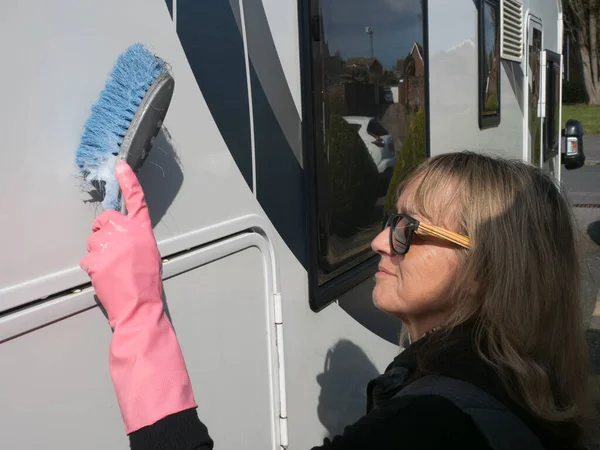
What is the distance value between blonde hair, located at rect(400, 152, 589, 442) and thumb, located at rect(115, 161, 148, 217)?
0.62 m

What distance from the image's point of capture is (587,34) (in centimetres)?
2522

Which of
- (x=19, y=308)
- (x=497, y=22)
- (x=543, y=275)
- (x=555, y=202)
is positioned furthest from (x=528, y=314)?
(x=497, y=22)

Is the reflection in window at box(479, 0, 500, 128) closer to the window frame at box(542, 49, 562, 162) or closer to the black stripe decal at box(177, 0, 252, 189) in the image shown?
the window frame at box(542, 49, 562, 162)

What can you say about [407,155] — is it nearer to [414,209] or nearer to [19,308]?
[414,209]

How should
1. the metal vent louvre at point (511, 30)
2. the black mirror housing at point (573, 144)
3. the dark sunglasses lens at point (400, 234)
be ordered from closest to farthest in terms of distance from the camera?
1. the dark sunglasses lens at point (400, 234)
2. the metal vent louvre at point (511, 30)
3. the black mirror housing at point (573, 144)

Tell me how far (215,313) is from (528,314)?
64 centimetres

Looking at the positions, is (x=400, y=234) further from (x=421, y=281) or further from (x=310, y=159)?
(x=310, y=159)

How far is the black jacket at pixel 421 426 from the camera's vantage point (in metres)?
1.09

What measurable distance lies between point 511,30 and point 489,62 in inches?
25.5

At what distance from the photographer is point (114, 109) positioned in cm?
112

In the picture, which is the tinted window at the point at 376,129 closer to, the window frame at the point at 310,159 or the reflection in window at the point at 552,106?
the window frame at the point at 310,159

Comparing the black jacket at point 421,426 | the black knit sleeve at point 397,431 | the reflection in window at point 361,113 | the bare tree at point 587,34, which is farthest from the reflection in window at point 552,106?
the bare tree at point 587,34

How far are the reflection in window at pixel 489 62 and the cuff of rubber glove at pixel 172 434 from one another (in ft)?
8.74

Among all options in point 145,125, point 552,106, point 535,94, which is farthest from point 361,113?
point 552,106
